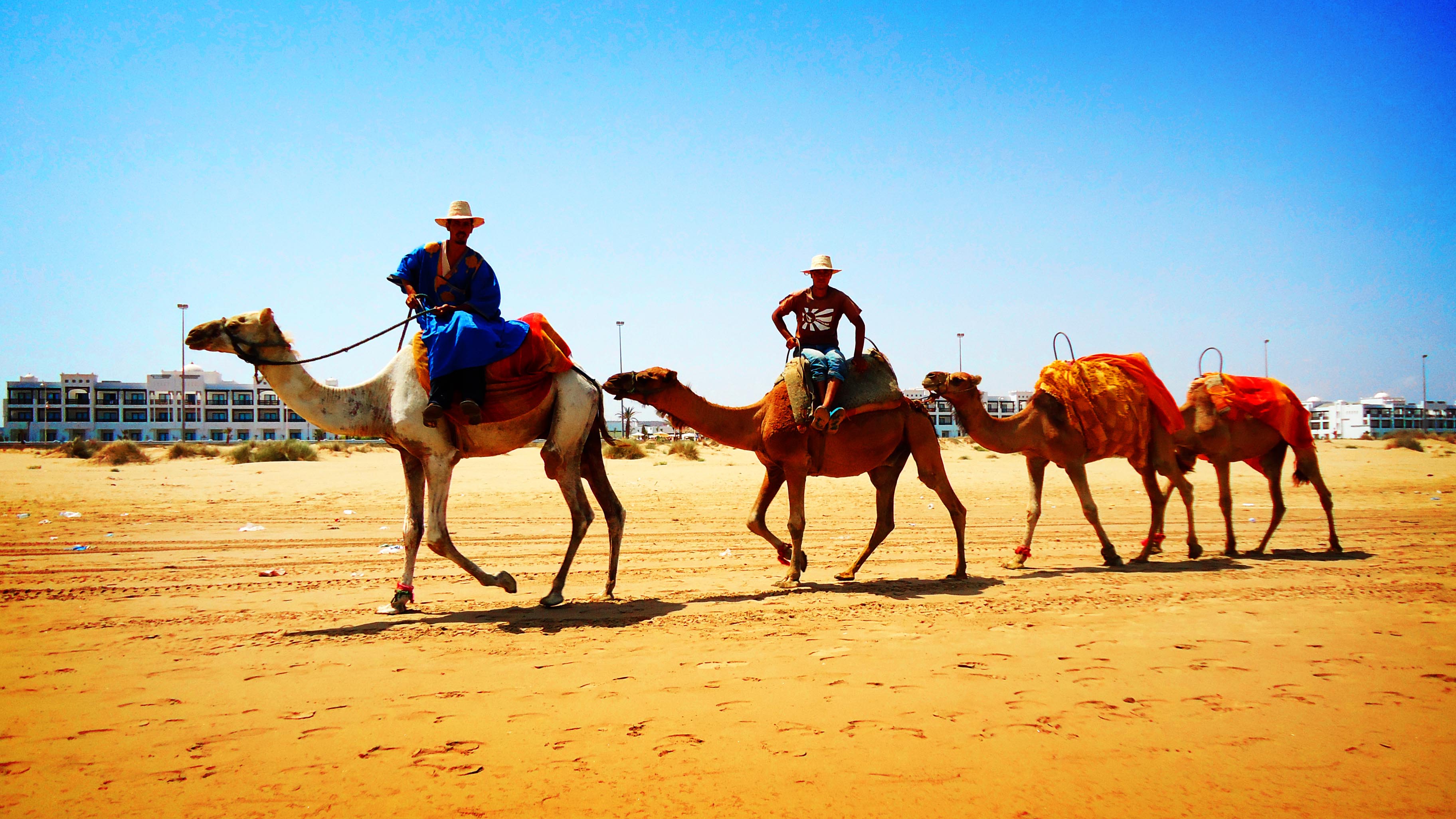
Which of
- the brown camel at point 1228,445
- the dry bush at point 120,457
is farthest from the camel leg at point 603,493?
the dry bush at point 120,457

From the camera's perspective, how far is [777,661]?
18.1 feet

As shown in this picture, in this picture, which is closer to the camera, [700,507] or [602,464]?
[602,464]

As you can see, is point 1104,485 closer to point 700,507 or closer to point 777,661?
point 700,507

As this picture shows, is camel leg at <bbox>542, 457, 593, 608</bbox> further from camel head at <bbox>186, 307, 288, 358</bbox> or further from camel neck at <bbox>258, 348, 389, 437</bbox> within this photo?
camel head at <bbox>186, 307, 288, 358</bbox>

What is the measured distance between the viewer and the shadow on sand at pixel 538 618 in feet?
21.4

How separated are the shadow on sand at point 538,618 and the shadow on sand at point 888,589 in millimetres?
578

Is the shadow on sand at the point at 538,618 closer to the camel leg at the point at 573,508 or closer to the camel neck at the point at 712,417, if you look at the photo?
the camel leg at the point at 573,508

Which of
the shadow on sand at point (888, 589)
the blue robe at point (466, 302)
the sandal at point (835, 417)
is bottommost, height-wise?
the shadow on sand at point (888, 589)

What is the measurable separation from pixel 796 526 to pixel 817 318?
231cm

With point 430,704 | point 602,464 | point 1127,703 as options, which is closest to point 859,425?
point 602,464

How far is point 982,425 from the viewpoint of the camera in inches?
401

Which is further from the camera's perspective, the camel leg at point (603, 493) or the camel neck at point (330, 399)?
the camel leg at point (603, 493)

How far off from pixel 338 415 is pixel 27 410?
384ft

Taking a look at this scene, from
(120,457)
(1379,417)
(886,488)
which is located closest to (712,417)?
(886,488)
